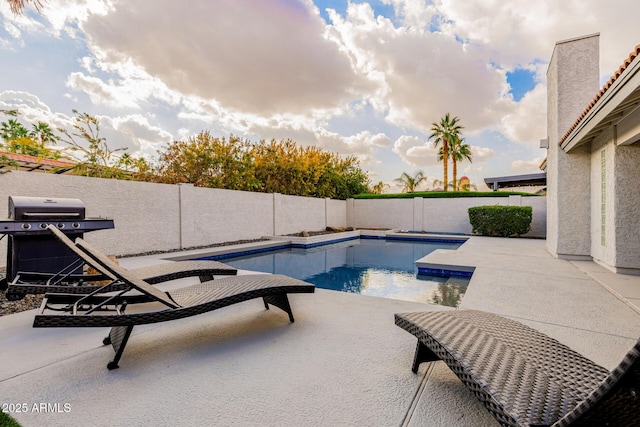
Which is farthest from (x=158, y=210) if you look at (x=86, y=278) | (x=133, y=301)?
(x=133, y=301)

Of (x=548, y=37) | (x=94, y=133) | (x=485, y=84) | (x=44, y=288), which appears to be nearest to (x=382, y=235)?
(x=485, y=84)

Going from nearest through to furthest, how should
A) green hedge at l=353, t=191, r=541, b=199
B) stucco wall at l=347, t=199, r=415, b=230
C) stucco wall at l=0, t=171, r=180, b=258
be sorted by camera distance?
stucco wall at l=0, t=171, r=180, b=258
green hedge at l=353, t=191, r=541, b=199
stucco wall at l=347, t=199, r=415, b=230

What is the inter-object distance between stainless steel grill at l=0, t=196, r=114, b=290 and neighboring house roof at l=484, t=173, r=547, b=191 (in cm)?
2139

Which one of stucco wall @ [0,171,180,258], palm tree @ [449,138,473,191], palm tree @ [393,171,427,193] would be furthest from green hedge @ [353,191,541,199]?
stucco wall @ [0,171,180,258]

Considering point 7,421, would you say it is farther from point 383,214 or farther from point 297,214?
point 383,214

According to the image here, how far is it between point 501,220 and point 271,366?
532 inches

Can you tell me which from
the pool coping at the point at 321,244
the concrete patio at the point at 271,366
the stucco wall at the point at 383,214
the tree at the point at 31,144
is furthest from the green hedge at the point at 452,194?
the tree at the point at 31,144

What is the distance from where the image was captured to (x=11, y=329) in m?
2.84

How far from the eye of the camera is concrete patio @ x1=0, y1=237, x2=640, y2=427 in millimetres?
1663

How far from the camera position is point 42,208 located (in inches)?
150

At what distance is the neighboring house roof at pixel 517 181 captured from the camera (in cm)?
1834

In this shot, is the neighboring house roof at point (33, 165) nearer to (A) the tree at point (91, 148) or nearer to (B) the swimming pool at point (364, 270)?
(A) the tree at point (91, 148)

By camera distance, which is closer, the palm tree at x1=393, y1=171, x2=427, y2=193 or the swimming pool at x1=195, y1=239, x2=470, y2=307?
the swimming pool at x1=195, y1=239, x2=470, y2=307

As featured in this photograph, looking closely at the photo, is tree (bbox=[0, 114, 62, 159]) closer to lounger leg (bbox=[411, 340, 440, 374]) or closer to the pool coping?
the pool coping
